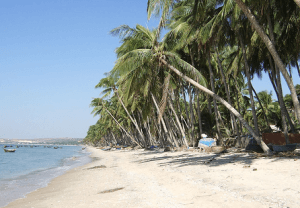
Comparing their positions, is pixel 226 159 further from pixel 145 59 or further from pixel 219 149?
pixel 145 59

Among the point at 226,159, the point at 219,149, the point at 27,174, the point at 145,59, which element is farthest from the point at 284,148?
the point at 27,174

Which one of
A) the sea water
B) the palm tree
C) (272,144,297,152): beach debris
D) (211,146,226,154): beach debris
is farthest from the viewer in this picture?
(211,146,226,154): beach debris

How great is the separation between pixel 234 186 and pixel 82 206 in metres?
3.61

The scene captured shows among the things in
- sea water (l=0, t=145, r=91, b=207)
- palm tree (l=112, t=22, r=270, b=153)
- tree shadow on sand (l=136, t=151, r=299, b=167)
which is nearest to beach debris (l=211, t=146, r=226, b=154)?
tree shadow on sand (l=136, t=151, r=299, b=167)

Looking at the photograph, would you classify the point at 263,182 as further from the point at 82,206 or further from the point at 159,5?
the point at 159,5

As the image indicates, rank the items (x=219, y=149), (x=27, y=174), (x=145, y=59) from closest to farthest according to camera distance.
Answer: (x=145, y=59) < (x=219, y=149) < (x=27, y=174)

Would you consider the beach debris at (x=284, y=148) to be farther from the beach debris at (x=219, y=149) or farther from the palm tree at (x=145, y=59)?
the beach debris at (x=219, y=149)

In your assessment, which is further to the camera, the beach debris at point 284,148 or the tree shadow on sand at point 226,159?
the beach debris at point 284,148

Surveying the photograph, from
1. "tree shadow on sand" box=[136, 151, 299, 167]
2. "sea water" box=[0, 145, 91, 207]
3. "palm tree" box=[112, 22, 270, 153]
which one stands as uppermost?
"palm tree" box=[112, 22, 270, 153]

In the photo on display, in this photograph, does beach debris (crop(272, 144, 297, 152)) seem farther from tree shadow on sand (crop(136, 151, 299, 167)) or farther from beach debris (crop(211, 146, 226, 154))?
beach debris (crop(211, 146, 226, 154))

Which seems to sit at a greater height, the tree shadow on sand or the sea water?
the tree shadow on sand

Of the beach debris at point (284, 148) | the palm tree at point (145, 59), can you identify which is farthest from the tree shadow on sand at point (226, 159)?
the palm tree at point (145, 59)

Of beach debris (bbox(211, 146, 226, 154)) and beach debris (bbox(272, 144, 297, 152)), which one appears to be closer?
beach debris (bbox(272, 144, 297, 152))

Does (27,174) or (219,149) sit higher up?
(219,149)
